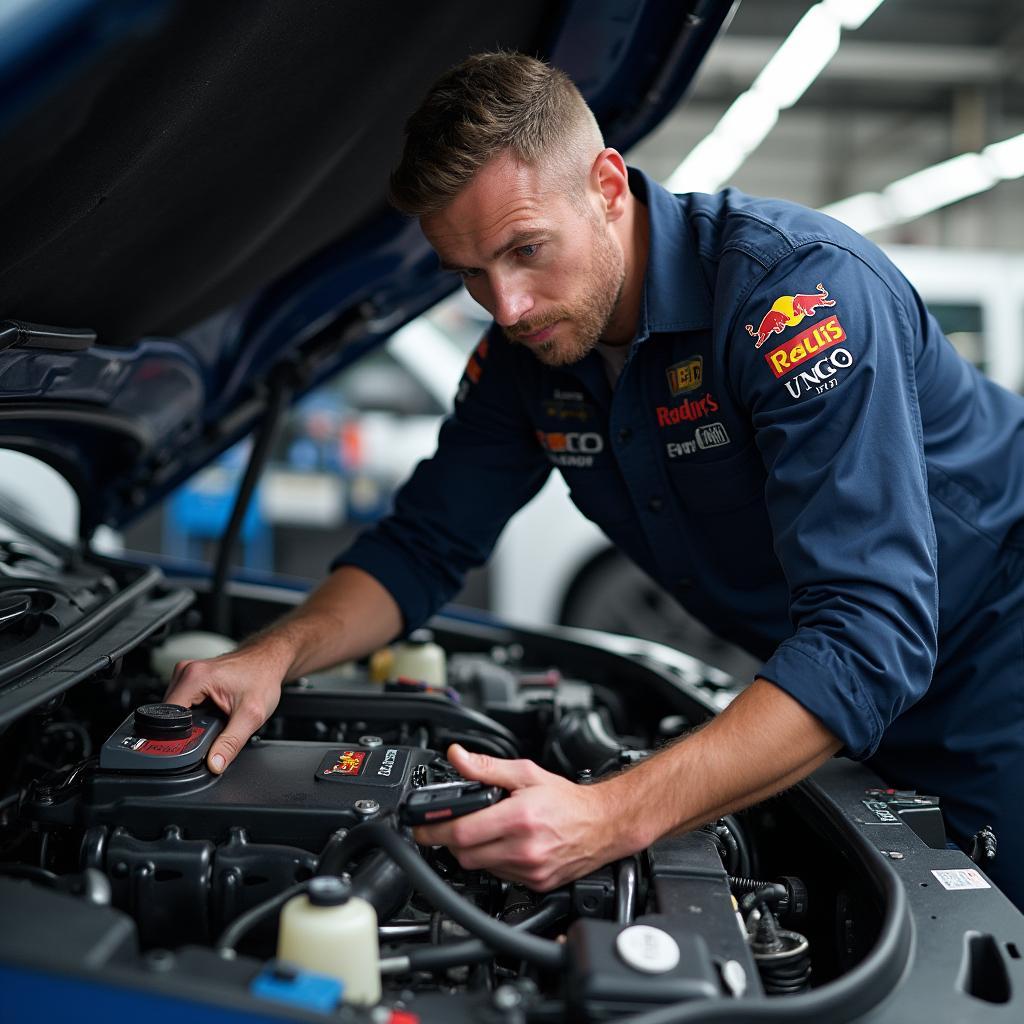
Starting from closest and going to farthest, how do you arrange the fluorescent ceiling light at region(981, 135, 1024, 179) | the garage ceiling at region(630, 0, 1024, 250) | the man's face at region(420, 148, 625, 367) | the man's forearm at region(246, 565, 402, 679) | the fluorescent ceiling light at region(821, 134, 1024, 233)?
1. the man's face at region(420, 148, 625, 367)
2. the man's forearm at region(246, 565, 402, 679)
3. the fluorescent ceiling light at region(981, 135, 1024, 179)
4. the fluorescent ceiling light at region(821, 134, 1024, 233)
5. the garage ceiling at region(630, 0, 1024, 250)

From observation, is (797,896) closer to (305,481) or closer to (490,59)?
(490,59)

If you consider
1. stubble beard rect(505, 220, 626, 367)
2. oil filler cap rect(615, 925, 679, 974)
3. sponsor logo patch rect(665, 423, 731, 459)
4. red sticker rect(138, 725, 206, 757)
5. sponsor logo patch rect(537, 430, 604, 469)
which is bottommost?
oil filler cap rect(615, 925, 679, 974)

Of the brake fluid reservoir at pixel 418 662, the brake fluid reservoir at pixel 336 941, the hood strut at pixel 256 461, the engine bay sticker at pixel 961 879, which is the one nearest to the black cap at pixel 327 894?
the brake fluid reservoir at pixel 336 941

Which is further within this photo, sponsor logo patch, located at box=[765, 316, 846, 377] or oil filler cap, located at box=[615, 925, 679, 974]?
sponsor logo patch, located at box=[765, 316, 846, 377]

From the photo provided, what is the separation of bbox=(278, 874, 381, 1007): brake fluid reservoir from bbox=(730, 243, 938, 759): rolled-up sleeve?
19.0 inches

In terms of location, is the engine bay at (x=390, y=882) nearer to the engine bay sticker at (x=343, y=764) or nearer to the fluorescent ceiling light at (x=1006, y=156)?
the engine bay sticker at (x=343, y=764)

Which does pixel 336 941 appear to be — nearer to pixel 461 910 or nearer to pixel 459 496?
pixel 461 910

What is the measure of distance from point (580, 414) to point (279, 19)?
2.29 feet

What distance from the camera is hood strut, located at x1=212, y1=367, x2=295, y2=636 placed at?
2.02m

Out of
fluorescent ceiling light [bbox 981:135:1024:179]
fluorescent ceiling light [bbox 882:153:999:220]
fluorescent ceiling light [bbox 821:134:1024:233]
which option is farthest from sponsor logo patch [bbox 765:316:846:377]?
fluorescent ceiling light [bbox 882:153:999:220]

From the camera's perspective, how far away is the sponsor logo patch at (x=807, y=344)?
47.6 inches

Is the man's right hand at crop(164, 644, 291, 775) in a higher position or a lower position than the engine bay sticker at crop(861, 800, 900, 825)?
higher

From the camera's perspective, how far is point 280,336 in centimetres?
194

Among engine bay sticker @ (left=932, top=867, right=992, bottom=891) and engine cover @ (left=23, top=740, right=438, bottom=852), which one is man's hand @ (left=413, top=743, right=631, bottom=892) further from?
engine bay sticker @ (left=932, top=867, right=992, bottom=891)
